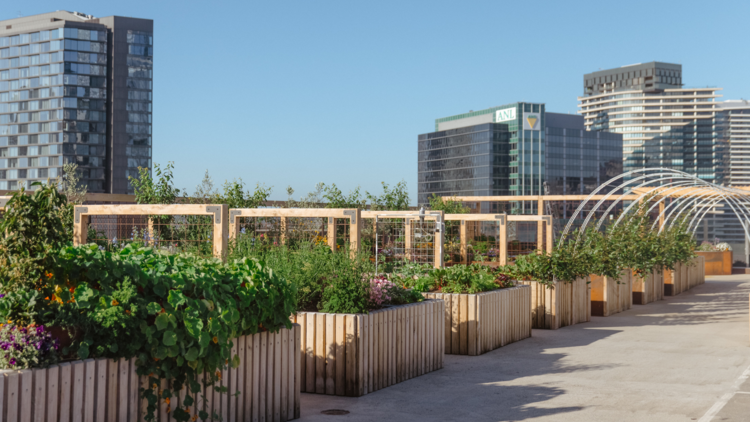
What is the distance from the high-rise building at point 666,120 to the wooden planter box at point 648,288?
187068 millimetres

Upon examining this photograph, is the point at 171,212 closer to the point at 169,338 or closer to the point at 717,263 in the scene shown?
the point at 169,338

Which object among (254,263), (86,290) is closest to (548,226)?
(254,263)

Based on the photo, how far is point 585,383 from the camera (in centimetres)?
711

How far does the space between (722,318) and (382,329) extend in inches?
333

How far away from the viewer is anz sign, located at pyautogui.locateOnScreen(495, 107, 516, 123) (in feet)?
A: 412

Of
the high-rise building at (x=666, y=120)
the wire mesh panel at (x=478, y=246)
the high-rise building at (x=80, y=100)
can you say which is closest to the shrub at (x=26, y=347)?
the wire mesh panel at (x=478, y=246)

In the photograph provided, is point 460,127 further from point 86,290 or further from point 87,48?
point 86,290

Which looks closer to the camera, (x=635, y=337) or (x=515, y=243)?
(x=635, y=337)

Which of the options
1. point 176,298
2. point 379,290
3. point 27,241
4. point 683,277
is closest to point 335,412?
point 379,290

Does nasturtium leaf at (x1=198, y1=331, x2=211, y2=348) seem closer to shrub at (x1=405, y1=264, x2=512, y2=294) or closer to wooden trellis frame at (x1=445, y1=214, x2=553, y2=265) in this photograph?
shrub at (x1=405, y1=264, x2=512, y2=294)

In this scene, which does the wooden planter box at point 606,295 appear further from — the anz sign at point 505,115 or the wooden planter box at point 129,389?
the anz sign at point 505,115

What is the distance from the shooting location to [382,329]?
22.7ft

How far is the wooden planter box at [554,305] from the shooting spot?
11.2 meters

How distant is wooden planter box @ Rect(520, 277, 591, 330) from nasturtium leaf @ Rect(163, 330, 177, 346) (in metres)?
7.83
